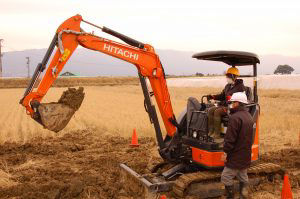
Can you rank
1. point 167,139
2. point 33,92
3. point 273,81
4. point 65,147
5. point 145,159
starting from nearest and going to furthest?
point 33,92 → point 167,139 → point 145,159 → point 65,147 → point 273,81

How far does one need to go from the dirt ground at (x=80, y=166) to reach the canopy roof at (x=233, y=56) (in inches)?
101

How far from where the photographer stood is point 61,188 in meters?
6.98

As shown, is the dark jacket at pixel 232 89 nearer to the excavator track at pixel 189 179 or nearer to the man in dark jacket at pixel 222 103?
the man in dark jacket at pixel 222 103

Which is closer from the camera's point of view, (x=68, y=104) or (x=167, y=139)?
(x=68, y=104)

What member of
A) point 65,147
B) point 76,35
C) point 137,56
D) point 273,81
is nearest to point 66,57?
point 76,35

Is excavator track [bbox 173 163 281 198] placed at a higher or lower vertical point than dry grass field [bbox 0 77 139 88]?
lower

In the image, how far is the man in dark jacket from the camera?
6617 mm

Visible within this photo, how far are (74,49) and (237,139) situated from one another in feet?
11.3

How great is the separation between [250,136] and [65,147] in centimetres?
680

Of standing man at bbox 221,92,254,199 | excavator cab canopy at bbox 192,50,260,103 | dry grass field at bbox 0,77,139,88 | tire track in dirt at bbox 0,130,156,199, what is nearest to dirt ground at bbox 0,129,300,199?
tire track in dirt at bbox 0,130,156,199

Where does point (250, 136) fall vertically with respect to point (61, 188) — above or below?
above

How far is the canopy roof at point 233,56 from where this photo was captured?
21.9 ft

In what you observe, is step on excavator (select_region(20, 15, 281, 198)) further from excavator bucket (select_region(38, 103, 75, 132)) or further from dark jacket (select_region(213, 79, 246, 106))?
dark jacket (select_region(213, 79, 246, 106))

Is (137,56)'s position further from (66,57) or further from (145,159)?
(145,159)
